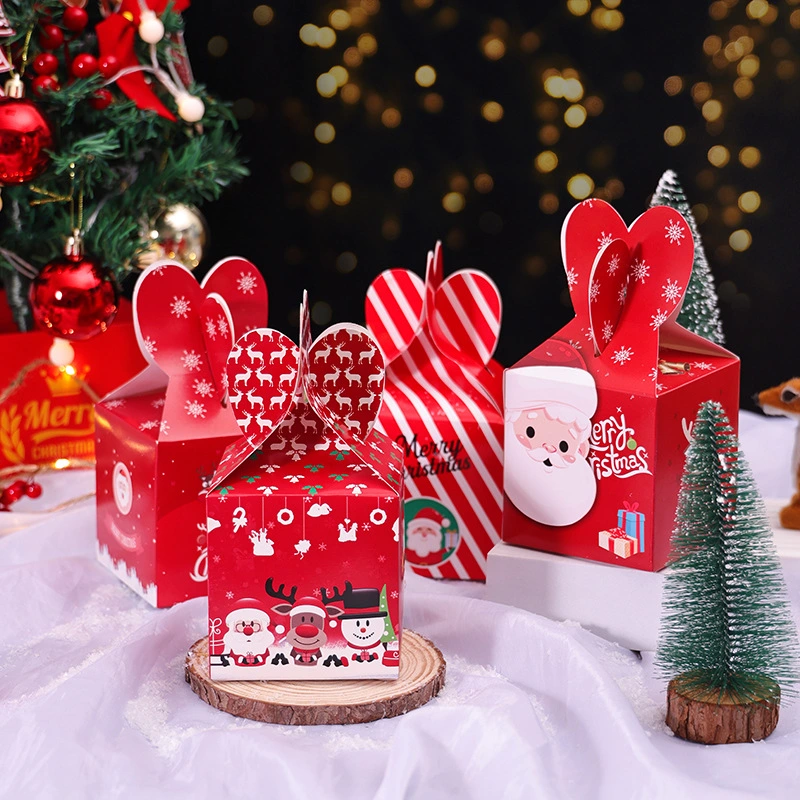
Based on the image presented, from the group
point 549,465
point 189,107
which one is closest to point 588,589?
point 549,465

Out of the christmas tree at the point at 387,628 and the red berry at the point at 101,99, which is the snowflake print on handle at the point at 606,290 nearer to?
the christmas tree at the point at 387,628

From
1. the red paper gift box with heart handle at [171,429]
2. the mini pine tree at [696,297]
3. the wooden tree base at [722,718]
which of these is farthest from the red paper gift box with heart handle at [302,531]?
the mini pine tree at [696,297]

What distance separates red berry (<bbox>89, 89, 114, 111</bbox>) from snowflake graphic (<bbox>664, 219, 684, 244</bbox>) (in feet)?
2.99

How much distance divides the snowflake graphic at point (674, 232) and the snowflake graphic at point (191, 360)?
57cm

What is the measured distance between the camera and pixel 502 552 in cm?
127

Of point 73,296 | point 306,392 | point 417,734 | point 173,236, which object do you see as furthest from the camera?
point 173,236

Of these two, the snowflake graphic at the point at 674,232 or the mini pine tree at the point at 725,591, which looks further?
the snowflake graphic at the point at 674,232

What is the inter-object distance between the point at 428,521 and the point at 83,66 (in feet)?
2.78

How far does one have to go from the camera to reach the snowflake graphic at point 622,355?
118 centimetres

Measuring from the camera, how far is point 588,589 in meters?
1.22

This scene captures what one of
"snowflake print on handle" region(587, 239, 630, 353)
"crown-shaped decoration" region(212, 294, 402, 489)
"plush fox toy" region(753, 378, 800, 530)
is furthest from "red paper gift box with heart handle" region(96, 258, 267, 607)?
"plush fox toy" region(753, 378, 800, 530)

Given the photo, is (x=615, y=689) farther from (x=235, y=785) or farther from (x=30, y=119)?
(x=30, y=119)

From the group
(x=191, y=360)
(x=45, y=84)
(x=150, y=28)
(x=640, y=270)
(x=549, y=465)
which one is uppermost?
(x=150, y=28)

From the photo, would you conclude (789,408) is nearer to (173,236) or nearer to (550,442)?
(550,442)
